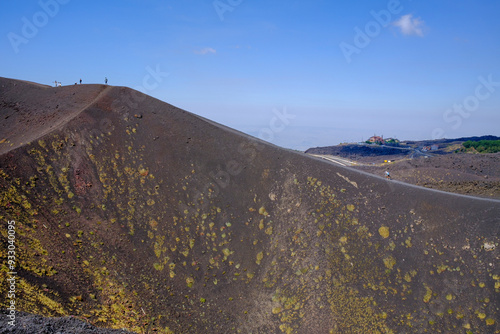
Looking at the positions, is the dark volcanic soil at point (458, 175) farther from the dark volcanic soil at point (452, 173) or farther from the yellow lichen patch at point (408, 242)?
the yellow lichen patch at point (408, 242)

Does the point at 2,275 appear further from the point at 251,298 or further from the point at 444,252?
the point at 444,252

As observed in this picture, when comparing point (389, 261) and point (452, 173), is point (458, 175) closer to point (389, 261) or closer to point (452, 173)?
point (452, 173)

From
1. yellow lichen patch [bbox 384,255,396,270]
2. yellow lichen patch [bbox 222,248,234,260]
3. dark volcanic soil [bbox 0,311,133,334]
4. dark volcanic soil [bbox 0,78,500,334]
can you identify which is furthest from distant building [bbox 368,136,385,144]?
dark volcanic soil [bbox 0,311,133,334]

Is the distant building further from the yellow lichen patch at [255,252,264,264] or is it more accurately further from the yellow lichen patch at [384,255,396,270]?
the yellow lichen patch at [255,252,264,264]

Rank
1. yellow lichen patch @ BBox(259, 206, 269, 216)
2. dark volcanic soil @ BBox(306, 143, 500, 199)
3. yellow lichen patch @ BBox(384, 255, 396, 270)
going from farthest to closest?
dark volcanic soil @ BBox(306, 143, 500, 199) < yellow lichen patch @ BBox(259, 206, 269, 216) < yellow lichen patch @ BBox(384, 255, 396, 270)

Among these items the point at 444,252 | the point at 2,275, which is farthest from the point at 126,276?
the point at 444,252

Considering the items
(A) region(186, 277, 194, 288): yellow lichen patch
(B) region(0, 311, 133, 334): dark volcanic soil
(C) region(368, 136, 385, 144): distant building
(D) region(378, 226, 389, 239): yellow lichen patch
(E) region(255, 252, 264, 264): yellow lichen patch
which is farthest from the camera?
(C) region(368, 136, 385, 144): distant building
